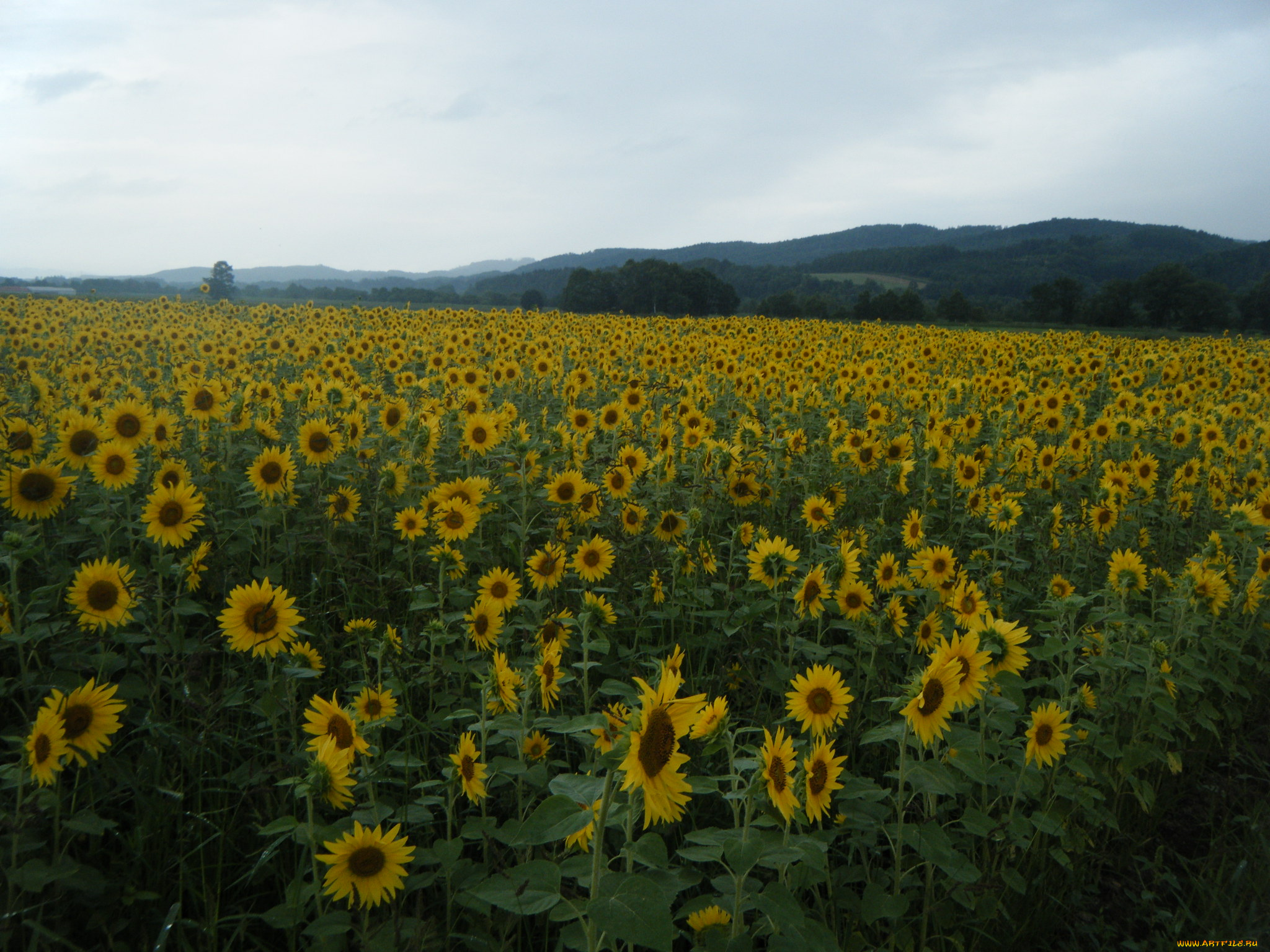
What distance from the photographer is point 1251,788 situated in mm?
3277

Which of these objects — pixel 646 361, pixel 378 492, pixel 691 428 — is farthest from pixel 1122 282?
pixel 378 492

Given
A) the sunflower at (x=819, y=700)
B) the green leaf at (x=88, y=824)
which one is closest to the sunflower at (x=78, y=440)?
the green leaf at (x=88, y=824)

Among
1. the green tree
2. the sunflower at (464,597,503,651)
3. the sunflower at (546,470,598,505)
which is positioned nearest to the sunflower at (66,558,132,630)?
the sunflower at (464,597,503,651)

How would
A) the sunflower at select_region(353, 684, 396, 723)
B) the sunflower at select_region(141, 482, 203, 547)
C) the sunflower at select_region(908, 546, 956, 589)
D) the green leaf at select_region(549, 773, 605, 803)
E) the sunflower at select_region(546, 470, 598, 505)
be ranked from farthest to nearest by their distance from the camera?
the sunflower at select_region(546, 470, 598, 505) → the sunflower at select_region(908, 546, 956, 589) → the sunflower at select_region(141, 482, 203, 547) → the sunflower at select_region(353, 684, 396, 723) → the green leaf at select_region(549, 773, 605, 803)

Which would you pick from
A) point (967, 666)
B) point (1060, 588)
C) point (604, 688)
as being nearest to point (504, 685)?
point (604, 688)

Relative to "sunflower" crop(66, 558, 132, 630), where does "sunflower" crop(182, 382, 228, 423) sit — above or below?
above

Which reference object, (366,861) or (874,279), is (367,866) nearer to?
(366,861)

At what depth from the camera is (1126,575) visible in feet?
11.2

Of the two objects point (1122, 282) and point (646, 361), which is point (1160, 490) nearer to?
point (646, 361)

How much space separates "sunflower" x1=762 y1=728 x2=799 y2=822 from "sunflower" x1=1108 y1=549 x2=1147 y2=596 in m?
2.49

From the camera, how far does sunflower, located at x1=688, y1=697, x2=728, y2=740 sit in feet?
4.98

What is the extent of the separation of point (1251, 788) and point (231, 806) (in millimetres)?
4254

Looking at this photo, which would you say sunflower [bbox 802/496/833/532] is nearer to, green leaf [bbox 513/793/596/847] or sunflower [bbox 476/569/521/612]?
sunflower [bbox 476/569/521/612]

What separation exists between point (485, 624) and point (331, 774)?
1239mm
